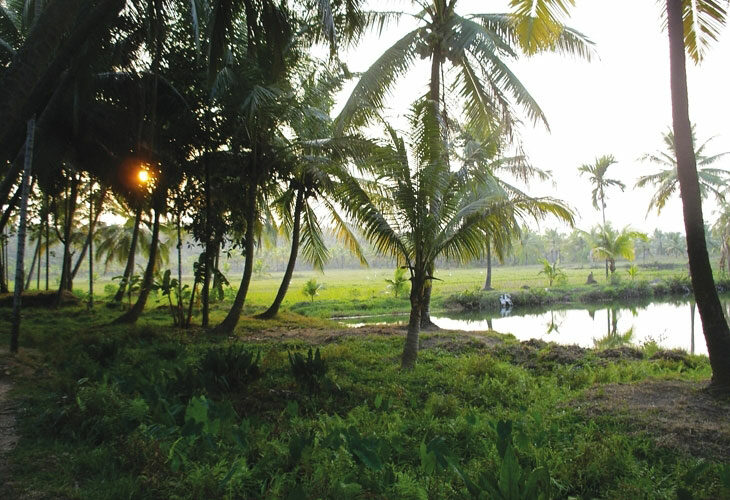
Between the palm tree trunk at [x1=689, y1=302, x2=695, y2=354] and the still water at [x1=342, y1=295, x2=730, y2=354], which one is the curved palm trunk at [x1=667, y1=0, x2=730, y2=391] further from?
the still water at [x1=342, y1=295, x2=730, y2=354]

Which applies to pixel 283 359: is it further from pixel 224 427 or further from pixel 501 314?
pixel 501 314

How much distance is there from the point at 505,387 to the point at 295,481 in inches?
142

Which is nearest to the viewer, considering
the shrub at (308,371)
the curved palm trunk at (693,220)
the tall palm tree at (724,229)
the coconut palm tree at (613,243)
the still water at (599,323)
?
the curved palm trunk at (693,220)

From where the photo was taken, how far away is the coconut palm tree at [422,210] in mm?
6570

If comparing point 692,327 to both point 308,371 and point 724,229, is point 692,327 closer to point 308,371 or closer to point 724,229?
point 308,371

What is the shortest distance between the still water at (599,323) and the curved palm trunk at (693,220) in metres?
6.36

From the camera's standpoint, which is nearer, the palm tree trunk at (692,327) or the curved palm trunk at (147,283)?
the curved palm trunk at (147,283)

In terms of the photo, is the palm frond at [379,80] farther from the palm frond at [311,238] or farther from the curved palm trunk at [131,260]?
the curved palm trunk at [131,260]

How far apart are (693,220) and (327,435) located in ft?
15.2

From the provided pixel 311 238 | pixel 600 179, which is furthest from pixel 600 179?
pixel 311 238

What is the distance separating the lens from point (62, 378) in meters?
5.07

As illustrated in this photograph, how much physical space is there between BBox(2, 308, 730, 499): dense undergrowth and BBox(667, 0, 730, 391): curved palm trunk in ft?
4.13

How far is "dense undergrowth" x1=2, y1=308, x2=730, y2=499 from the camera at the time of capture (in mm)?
2689

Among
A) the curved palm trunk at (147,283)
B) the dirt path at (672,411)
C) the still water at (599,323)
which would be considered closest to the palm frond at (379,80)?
the curved palm trunk at (147,283)
